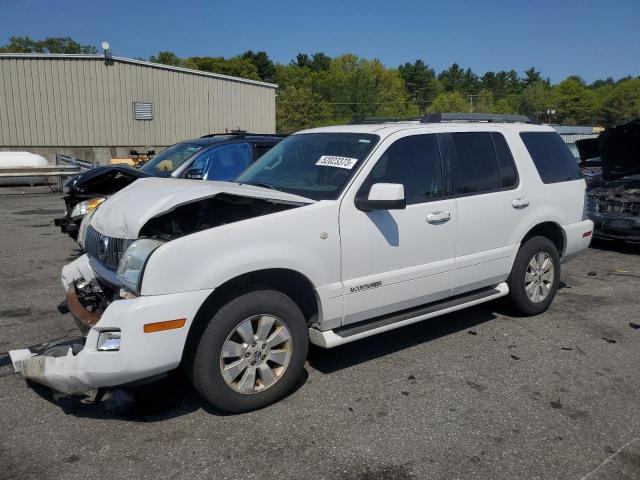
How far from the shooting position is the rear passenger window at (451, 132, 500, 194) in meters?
4.76

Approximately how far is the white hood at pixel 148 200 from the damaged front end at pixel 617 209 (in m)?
6.73

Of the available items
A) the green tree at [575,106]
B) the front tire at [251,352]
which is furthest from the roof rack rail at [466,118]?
the green tree at [575,106]

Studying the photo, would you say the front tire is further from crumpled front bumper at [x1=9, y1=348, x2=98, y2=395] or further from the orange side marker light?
crumpled front bumper at [x1=9, y1=348, x2=98, y2=395]

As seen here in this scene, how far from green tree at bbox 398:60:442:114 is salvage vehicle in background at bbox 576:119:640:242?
10294cm

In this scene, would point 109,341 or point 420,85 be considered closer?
point 109,341

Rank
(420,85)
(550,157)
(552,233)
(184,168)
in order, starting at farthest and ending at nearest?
(420,85)
(184,168)
(552,233)
(550,157)

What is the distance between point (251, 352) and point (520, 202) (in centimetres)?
301

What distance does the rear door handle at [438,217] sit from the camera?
4.38 metres

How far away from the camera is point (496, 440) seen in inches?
129

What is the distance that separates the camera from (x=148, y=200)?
11.9 feet

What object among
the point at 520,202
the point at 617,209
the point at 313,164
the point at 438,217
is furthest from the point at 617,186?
the point at 313,164

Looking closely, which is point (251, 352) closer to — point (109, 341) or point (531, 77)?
point (109, 341)

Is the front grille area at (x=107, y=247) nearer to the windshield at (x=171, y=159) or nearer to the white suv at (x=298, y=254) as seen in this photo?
the white suv at (x=298, y=254)

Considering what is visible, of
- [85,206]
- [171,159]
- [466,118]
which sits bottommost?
[85,206]
